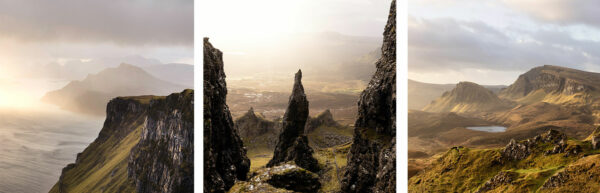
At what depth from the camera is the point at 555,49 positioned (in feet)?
25.2

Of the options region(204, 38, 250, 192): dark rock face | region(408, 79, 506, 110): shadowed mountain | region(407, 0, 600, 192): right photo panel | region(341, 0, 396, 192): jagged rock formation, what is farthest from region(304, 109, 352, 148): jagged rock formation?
region(204, 38, 250, 192): dark rock face

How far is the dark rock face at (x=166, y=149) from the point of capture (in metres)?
4.49

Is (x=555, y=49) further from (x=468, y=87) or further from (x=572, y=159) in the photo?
(x=572, y=159)

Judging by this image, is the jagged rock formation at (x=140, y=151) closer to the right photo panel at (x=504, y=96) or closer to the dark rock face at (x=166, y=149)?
the dark rock face at (x=166, y=149)

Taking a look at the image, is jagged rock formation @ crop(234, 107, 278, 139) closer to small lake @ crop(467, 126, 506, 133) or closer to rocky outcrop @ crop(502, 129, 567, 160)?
small lake @ crop(467, 126, 506, 133)

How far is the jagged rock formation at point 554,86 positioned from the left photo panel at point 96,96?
Result: 796 centimetres

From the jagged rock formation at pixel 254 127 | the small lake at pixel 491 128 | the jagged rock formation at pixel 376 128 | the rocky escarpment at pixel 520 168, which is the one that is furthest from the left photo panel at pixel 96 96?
the jagged rock formation at pixel 254 127

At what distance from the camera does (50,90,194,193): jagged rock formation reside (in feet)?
12.8

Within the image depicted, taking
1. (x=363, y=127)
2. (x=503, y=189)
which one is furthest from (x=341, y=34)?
(x=503, y=189)

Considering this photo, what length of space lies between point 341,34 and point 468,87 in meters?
4.34

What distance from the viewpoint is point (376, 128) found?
10680 mm

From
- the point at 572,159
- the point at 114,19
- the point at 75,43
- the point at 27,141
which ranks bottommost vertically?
the point at 572,159

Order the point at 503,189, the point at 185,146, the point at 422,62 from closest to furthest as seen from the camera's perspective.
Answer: the point at 185,146 < the point at 503,189 < the point at 422,62

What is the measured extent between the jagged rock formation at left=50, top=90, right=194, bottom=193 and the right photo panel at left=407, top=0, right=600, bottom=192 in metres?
6.27
